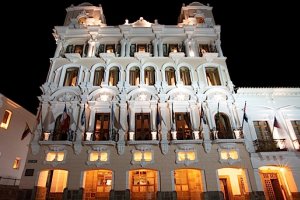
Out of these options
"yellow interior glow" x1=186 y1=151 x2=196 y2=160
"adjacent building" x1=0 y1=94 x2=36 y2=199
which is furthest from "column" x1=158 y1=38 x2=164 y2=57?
"adjacent building" x1=0 y1=94 x2=36 y2=199

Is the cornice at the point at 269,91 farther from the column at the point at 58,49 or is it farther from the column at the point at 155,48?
the column at the point at 58,49

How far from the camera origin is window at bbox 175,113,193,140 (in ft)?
65.6

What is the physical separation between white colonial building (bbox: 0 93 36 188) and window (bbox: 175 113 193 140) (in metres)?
15.0

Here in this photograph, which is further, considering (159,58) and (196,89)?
(159,58)

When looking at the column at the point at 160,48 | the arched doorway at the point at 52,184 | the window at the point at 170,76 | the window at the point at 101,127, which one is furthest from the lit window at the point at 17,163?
the column at the point at 160,48

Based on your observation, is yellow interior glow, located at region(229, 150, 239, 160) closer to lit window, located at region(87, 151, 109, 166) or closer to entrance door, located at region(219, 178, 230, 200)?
entrance door, located at region(219, 178, 230, 200)

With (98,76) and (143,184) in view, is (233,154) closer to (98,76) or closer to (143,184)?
(143,184)

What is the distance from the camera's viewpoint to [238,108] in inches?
844

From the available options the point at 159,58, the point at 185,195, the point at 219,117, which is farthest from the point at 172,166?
the point at 159,58

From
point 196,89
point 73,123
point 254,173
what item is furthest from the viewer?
point 196,89

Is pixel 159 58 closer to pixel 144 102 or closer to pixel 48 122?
pixel 144 102

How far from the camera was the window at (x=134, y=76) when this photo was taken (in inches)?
909

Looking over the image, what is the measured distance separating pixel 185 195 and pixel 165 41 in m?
16.4

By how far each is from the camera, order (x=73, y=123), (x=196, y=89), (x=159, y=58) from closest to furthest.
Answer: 1. (x=73, y=123)
2. (x=196, y=89)
3. (x=159, y=58)
